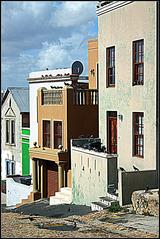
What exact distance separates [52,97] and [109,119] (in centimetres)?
555

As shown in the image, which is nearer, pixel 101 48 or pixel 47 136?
pixel 101 48

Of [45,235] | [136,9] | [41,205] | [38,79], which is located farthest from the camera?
[38,79]

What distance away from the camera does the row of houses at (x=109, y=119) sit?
15.5 metres

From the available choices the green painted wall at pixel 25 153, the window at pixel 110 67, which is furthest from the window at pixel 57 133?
the green painted wall at pixel 25 153

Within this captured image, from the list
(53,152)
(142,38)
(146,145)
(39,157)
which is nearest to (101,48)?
(142,38)

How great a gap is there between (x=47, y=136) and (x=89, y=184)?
6746 mm

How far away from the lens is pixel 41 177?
25391mm

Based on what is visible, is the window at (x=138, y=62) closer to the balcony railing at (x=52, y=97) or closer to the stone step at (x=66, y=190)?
the stone step at (x=66, y=190)

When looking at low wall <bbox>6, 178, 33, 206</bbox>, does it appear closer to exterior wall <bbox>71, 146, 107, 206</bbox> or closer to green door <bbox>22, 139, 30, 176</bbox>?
green door <bbox>22, 139, 30, 176</bbox>

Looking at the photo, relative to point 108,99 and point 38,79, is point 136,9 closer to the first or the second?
point 108,99

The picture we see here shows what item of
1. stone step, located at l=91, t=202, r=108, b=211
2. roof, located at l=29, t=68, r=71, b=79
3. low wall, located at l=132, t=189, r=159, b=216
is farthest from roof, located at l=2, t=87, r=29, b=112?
low wall, located at l=132, t=189, r=159, b=216

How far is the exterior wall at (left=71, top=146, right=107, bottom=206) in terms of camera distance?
56.0 feet

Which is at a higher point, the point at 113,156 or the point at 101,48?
the point at 101,48

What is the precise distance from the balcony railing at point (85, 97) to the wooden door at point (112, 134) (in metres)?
4.13
